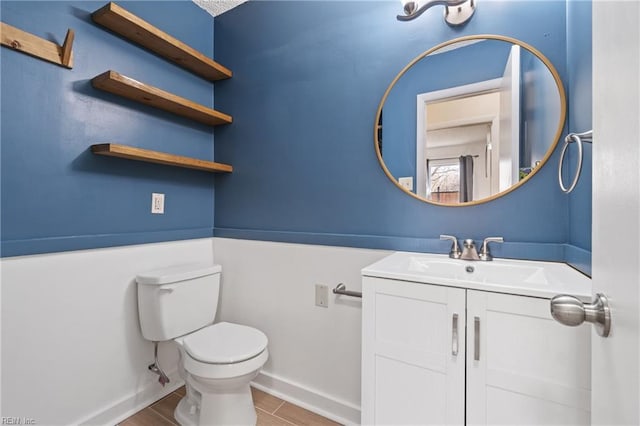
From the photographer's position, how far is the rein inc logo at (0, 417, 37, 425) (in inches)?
44.2

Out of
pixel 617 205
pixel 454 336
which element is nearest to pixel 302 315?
pixel 454 336

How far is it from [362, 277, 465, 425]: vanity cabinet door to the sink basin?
0.04 m

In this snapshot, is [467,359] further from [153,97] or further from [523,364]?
[153,97]

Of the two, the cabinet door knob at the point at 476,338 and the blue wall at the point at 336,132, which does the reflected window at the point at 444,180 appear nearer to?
the blue wall at the point at 336,132

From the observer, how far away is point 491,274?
1160 millimetres

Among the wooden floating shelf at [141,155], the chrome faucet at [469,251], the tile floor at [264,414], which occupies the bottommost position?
the tile floor at [264,414]

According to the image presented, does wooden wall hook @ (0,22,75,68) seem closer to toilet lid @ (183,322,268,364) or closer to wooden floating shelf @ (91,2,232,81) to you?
wooden floating shelf @ (91,2,232,81)

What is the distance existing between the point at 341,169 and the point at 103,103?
4.06 ft

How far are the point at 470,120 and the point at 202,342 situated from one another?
1.62 metres

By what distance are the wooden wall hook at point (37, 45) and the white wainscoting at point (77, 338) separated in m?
0.83

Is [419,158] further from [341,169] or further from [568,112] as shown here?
[568,112]

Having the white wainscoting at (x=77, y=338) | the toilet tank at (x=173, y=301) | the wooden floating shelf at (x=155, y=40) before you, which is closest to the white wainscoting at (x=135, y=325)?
the white wainscoting at (x=77, y=338)

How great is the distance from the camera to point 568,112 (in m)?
1.16

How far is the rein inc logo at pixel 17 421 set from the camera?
1122 mm
